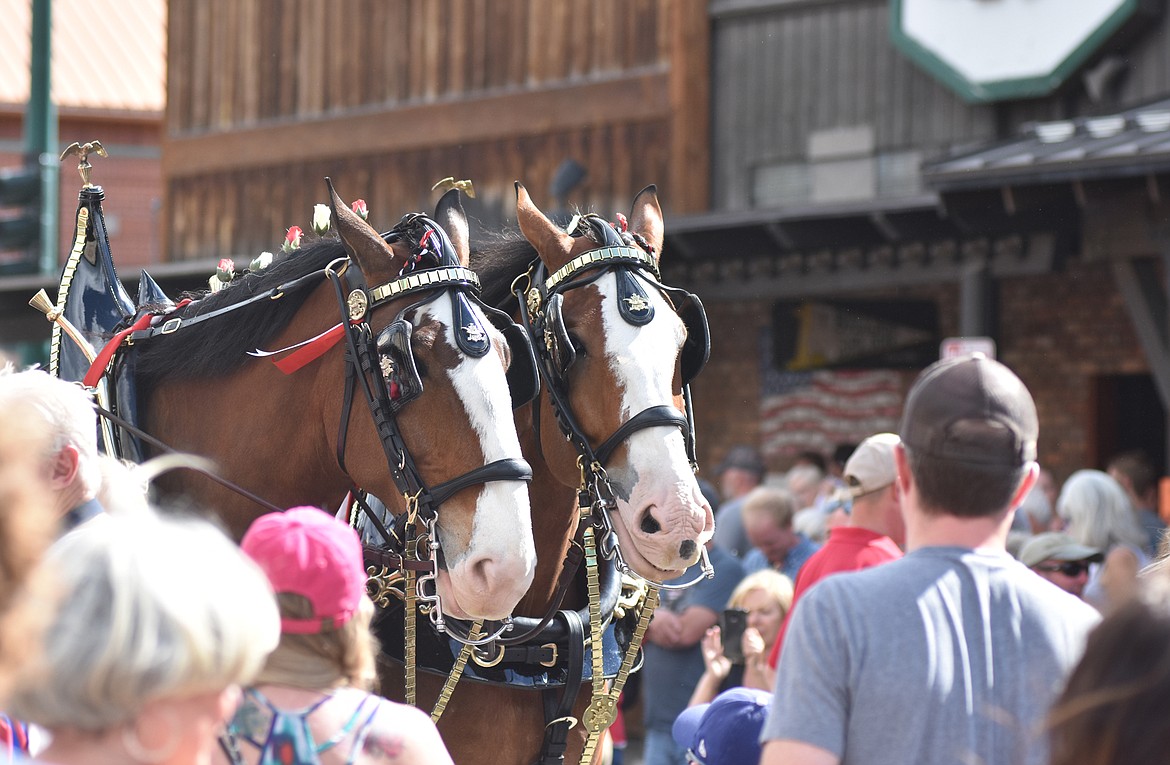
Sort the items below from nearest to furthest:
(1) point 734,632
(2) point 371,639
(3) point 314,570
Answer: (3) point 314,570, (2) point 371,639, (1) point 734,632

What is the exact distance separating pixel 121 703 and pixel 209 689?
107 mm

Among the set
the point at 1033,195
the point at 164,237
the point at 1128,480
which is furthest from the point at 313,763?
the point at 164,237

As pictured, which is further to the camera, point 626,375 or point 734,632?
point 734,632

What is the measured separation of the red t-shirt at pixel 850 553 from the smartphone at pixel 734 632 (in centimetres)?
63

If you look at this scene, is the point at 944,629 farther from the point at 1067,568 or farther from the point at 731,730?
the point at 1067,568

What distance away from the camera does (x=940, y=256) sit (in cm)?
1073

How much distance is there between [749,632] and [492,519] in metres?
2.03

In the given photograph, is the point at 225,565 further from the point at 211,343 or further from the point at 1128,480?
the point at 1128,480

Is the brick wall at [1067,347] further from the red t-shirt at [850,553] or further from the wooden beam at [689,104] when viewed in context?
the red t-shirt at [850,553]

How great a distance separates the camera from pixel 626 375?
13.8ft

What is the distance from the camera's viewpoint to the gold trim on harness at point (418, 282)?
3.90 m

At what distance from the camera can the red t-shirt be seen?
4.62 m

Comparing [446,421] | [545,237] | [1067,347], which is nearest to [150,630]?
[446,421]

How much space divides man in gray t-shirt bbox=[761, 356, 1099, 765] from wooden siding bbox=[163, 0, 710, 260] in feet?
33.3
